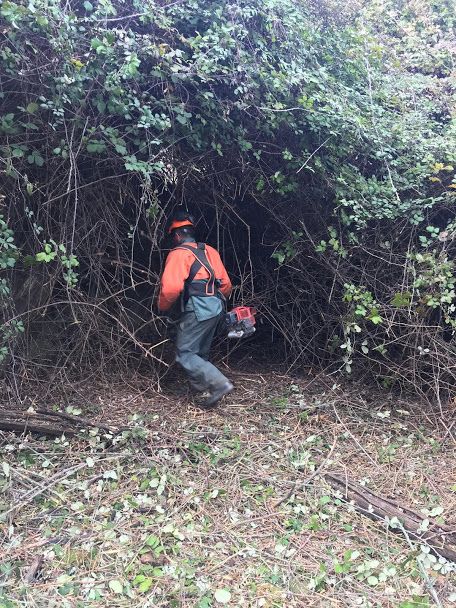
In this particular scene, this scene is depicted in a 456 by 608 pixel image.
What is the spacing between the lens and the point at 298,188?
172 inches

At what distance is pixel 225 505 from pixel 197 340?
157cm

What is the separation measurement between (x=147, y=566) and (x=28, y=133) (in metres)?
2.84

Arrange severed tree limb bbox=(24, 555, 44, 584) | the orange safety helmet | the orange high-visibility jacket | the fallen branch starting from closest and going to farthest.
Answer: severed tree limb bbox=(24, 555, 44, 584), the fallen branch, the orange high-visibility jacket, the orange safety helmet

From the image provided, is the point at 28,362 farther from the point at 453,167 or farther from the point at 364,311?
the point at 453,167

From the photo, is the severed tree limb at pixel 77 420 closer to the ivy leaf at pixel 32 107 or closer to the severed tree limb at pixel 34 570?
the severed tree limb at pixel 34 570

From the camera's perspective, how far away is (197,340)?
423 cm

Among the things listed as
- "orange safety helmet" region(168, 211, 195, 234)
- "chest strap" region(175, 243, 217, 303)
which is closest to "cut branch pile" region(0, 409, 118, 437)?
"chest strap" region(175, 243, 217, 303)

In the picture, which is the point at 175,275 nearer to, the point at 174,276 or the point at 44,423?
the point at 174,276

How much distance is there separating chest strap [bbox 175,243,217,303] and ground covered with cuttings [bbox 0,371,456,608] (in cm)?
104

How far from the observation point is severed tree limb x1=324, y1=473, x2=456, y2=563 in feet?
9.01

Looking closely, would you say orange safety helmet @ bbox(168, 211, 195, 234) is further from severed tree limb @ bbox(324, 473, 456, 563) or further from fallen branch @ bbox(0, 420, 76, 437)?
severed tree limb @ bbox(324, 473, 456, 563)

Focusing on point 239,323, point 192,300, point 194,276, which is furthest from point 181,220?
point 239,323

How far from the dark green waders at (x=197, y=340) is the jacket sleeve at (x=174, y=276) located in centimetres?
18

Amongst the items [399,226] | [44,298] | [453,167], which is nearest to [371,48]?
[453,167]
